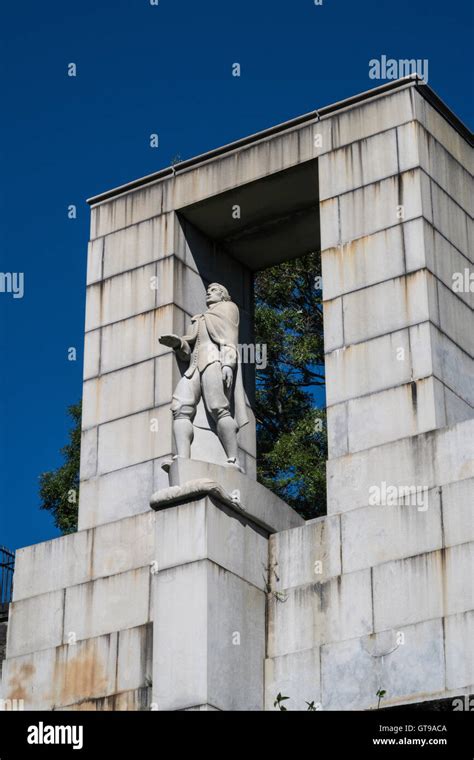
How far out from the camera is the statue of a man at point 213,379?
66.1 feet

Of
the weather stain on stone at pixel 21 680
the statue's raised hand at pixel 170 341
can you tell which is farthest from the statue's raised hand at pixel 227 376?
the weather stain on stone at pixel 21 680

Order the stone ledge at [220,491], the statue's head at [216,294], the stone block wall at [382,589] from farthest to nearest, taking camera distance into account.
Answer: the statue's head at [216,294]
the stone ledge at [220,491]
the stone block wall at [382,589]

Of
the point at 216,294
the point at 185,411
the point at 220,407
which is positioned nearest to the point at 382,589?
the point at 220,407

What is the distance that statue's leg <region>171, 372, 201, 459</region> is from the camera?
65.6ft

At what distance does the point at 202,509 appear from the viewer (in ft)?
62.2

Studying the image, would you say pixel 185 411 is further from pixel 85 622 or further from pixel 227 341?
pixel 85 622

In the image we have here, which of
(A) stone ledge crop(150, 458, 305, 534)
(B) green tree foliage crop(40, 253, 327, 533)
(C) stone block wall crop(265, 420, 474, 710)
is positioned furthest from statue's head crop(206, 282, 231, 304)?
(B) green tree foliage crop(40, 253, 327, 533)

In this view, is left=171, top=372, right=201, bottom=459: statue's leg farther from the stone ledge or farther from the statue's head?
the statue's head

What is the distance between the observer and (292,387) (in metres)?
32.9

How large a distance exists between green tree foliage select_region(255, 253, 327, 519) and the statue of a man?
876 cm

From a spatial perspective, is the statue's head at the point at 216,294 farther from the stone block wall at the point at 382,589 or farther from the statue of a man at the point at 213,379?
the stone block wall at the point at 382,589

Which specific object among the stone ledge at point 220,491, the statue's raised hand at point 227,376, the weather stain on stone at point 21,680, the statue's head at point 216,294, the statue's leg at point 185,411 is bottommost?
the weather stain on stone at point 21,680

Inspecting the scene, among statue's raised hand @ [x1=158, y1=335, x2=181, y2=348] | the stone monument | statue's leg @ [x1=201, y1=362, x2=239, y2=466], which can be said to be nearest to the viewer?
the stone monument

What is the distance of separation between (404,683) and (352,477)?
9.54 feet
